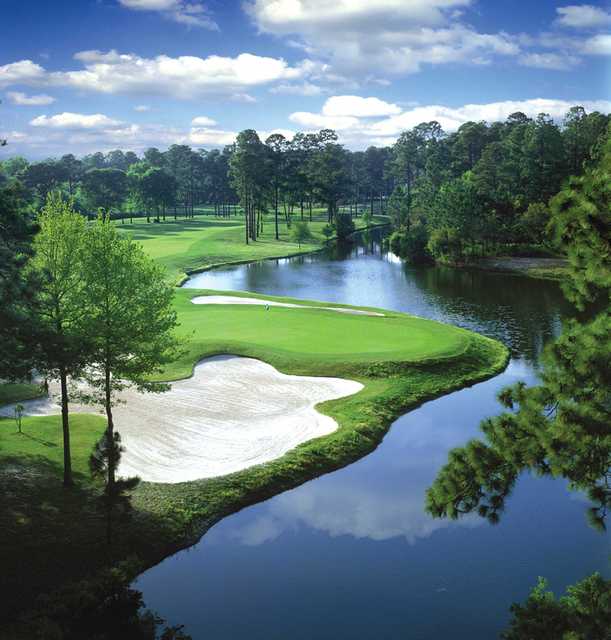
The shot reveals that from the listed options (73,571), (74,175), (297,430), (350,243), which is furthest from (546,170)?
(74,175)

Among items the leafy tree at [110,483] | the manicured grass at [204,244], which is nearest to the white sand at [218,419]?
the leafy tree at [110,483]

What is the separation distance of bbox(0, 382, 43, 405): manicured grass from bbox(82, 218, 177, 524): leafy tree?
9877 millimetres

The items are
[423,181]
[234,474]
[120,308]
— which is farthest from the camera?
[423,181]

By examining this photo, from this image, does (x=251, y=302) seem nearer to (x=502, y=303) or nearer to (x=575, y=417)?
(x=502, y=303)

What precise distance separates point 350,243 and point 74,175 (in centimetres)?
8441

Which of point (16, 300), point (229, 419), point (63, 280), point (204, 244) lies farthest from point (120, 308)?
point (204, 244)

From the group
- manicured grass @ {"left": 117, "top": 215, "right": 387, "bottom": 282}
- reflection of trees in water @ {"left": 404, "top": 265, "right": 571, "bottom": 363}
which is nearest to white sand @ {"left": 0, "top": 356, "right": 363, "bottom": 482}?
reflection of trees in water @ {"left": 404, "top": 265, "right": 571, "bottom": 363}

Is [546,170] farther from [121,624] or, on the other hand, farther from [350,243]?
[121,624]

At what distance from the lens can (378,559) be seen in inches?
829

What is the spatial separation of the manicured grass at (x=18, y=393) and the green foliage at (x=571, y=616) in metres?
25.7

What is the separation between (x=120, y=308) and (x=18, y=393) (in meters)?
12.7

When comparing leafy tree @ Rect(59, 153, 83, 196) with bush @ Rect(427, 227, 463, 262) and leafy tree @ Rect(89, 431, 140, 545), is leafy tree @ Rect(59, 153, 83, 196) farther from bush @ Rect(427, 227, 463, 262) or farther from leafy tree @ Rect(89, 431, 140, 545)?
leafy tree @ Rect(89, 431, 140, 545)

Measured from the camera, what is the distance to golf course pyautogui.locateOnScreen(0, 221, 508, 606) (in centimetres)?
2094

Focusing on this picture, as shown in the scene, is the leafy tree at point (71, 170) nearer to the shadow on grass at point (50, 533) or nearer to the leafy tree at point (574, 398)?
the shadow on grass at point (50, 533)
